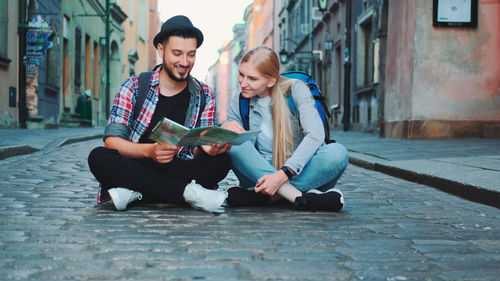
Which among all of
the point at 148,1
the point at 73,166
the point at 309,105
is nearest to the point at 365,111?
the point at 73,166

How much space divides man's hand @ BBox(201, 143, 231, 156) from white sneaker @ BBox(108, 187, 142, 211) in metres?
0.56

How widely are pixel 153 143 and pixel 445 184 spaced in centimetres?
276

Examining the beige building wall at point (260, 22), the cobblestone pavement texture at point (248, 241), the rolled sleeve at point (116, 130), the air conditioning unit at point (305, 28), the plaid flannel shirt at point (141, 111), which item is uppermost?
the beige building wall at point (260, 22)

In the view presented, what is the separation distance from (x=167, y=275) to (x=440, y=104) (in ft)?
34.4

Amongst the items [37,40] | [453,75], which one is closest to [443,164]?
[453,75]

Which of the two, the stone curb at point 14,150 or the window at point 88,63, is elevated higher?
the window at point 88,63

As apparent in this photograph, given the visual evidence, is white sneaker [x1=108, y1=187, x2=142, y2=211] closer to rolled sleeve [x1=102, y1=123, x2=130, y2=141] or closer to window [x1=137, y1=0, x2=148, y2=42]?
rolled sleeve [x1=102, y1=123, x2=130, y2=141]

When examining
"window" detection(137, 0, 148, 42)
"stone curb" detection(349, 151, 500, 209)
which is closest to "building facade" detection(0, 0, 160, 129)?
"window" detection(137, 0, 148, 42)

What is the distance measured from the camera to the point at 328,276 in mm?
2527

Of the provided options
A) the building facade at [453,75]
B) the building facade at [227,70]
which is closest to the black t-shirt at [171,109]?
the building facade at [453,75]

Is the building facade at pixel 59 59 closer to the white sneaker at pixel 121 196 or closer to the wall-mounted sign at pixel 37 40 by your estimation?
the wall-mounted sign at pixel 37 40

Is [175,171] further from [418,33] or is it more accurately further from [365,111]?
[365,111]

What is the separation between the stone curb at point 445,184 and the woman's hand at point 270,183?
1623mm

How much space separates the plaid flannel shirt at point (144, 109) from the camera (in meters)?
4.13
